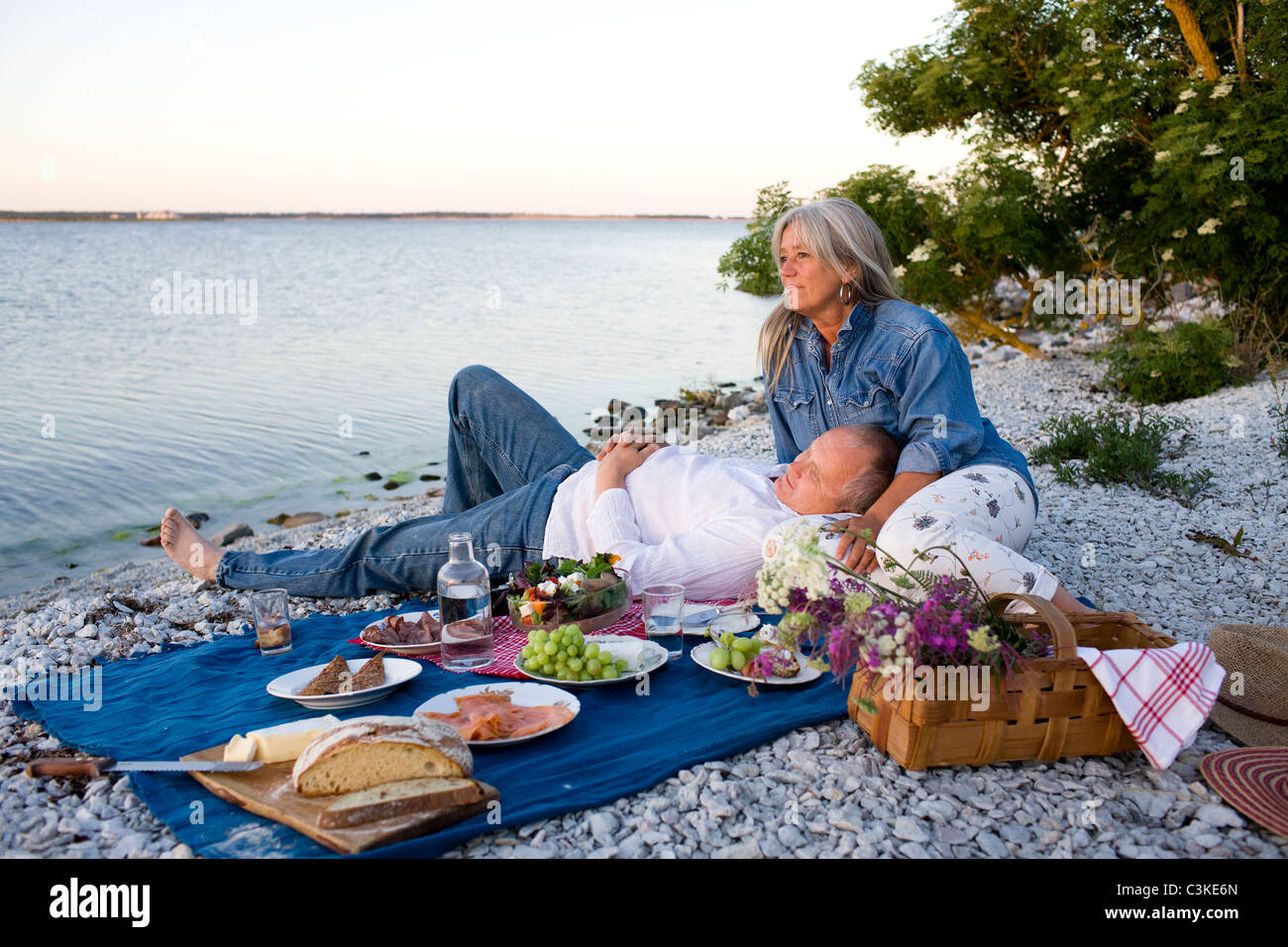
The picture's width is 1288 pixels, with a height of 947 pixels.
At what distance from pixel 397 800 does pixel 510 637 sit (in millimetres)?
1595

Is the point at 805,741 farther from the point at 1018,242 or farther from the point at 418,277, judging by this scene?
the point at 418,277

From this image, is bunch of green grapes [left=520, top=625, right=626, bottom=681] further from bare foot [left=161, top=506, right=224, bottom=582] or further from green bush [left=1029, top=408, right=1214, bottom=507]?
green bush [left=1029, top=408, right=1214, bottom=507]

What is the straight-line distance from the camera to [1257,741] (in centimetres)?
320

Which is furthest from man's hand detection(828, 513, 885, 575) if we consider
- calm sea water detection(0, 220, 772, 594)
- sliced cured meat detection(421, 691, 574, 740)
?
calm sea water detection(0, 220, 772, 594)

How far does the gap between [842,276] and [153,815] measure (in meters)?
3.82

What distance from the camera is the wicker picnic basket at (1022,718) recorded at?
113 inches

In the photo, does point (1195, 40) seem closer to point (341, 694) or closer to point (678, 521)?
point (678, 521)

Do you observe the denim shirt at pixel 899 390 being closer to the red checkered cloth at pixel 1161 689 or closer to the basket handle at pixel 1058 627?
the basket handle at pixel 1058 627

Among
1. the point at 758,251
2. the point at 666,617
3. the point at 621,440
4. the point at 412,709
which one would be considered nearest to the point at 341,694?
the point at 412,709

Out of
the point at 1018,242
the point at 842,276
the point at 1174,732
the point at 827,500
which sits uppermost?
the point at 1018,242

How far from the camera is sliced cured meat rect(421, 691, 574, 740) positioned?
309 centimetres

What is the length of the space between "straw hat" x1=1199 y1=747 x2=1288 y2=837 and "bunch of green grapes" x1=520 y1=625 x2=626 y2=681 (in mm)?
2010

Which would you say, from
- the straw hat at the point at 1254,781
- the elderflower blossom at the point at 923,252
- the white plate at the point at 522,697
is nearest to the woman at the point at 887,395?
the straw hat at the point at 1254,781
